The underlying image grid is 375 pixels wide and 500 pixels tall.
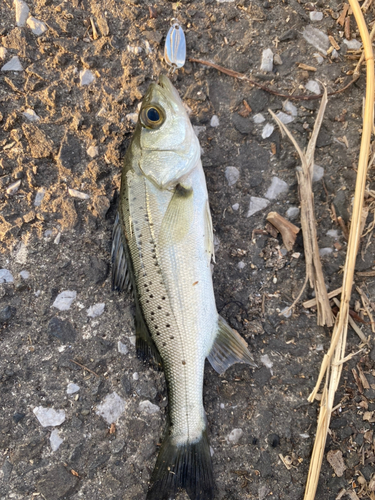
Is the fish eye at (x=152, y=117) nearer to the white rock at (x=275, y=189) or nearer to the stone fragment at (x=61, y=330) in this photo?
the white rock at (x=275, y=189)

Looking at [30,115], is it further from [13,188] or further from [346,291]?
[346,291]

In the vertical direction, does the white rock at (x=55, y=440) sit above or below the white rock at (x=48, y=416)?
below

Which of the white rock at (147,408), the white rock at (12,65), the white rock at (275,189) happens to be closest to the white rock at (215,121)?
the white rock at (275,189)

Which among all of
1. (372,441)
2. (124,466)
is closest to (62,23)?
(124,466)

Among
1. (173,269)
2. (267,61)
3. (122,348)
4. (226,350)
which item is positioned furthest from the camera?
(267,61)

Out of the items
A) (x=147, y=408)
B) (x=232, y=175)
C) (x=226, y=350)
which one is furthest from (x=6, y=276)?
(x=232, y=175)
